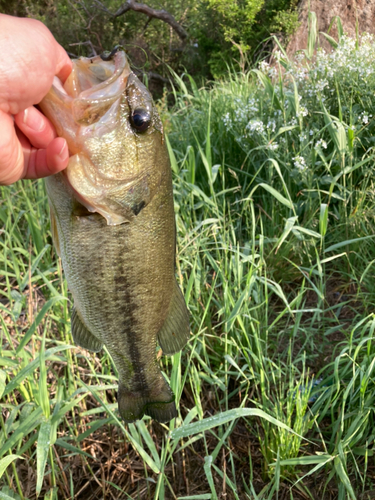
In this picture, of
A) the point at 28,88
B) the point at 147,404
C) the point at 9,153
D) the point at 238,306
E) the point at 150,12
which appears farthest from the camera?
the point at 150,12

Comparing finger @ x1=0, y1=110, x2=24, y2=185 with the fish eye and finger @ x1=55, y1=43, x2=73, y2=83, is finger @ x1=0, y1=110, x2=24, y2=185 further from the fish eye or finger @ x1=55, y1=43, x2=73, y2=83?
the fish eye

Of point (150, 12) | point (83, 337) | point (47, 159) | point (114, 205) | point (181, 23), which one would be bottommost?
point (181, 23)

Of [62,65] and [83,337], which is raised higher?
[62,65]

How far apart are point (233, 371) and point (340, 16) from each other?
20.9 feet

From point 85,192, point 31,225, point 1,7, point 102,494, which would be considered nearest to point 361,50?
point 31,225

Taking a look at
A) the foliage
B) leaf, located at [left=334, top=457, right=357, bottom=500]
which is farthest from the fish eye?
the foliage

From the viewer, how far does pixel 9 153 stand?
1.11 metres

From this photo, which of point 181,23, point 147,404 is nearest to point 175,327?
point 147,404

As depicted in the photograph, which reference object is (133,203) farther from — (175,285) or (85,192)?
(175,285)

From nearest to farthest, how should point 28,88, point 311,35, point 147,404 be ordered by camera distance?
point 28,88 < point 147,404 < point 311,35

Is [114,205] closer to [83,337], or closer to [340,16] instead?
[83,337]

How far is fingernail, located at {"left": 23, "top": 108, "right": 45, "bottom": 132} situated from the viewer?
1074 mm

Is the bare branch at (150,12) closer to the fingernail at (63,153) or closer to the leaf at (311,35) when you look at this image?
the leaf at (311,35)

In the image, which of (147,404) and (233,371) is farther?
(233,371)
